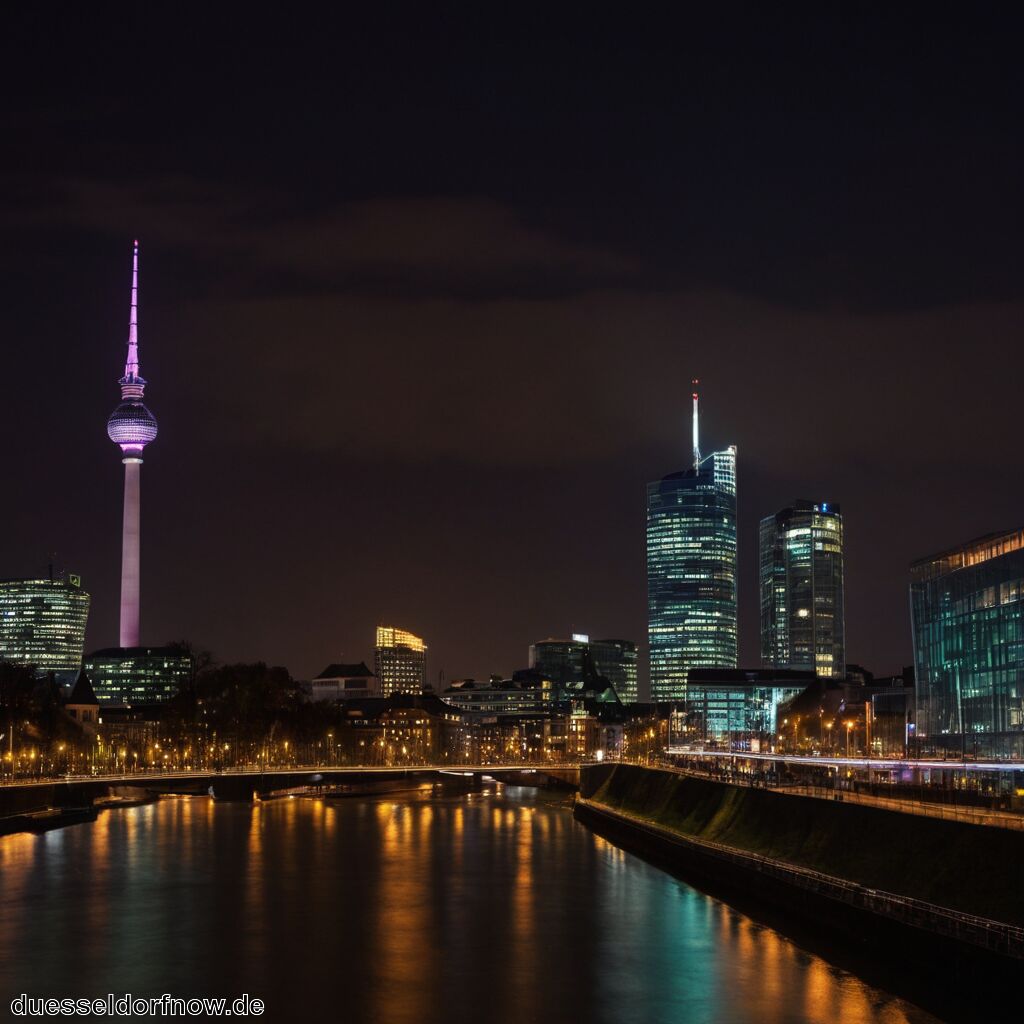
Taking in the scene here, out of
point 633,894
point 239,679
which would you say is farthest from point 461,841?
point 239,679

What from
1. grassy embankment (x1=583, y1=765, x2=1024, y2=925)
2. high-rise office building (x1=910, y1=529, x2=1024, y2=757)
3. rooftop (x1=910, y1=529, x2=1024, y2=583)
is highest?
rooftop (x1=910, y1=529, x2=1024, y2=583)

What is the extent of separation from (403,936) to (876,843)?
16.8 m

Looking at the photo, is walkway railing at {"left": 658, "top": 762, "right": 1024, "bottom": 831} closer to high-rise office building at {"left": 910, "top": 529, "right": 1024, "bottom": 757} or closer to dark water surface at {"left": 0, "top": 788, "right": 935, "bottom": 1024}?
dark water surface at {"left": 0, "top": 788, "right": 935, "bottom": 1024}

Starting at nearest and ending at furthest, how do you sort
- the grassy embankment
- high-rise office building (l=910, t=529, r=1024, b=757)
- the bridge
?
the grassy embankment, high-rise office building (l=910, t=529, r=1024, b=757), the bridge

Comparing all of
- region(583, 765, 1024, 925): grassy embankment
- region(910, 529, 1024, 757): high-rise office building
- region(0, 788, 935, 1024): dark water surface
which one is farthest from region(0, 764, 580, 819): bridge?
region(583, 765, 1024, 925): grassy embankment

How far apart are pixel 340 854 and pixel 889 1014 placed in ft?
146

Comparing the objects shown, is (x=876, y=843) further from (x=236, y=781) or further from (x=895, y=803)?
(x=236, y=781)

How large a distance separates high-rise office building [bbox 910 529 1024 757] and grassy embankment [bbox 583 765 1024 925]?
19.7m

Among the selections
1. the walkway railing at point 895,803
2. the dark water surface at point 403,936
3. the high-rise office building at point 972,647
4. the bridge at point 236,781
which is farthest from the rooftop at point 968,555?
the bridge at point 236,781

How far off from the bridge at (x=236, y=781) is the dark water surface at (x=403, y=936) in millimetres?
14961

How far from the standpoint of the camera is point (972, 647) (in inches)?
3590

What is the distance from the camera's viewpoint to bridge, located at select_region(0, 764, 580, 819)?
9975cm

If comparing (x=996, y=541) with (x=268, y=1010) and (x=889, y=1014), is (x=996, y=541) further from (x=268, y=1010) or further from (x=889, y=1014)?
(x=268, y=1010)

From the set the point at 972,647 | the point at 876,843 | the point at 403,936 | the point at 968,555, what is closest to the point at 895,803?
the point at 876,843
